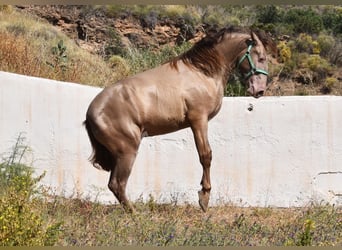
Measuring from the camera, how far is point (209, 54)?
9492 mm

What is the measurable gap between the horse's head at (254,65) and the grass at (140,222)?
5.46 ft

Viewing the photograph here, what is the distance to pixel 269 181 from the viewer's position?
36.1 feet

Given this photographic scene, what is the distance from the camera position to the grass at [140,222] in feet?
21.7

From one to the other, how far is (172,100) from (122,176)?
3.81 ft

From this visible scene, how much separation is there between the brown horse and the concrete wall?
4.31 ft

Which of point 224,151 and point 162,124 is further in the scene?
A: point 224,151

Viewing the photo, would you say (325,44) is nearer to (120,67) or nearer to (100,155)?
(120,67)

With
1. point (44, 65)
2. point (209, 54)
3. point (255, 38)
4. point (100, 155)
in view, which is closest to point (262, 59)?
point (255, 38)

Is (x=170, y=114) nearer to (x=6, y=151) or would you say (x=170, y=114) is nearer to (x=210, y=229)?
(x=210, y=229)

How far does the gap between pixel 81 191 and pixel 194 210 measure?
174cm

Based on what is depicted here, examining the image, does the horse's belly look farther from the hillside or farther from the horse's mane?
the hillside

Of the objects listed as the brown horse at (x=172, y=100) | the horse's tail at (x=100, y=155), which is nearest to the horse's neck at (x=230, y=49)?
the brown horse at (x=172, y=100)

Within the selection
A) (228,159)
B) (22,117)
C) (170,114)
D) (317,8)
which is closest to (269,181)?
(228,159)

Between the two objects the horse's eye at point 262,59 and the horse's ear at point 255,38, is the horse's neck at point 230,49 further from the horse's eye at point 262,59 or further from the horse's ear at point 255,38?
the horse's eye at point 262,59
